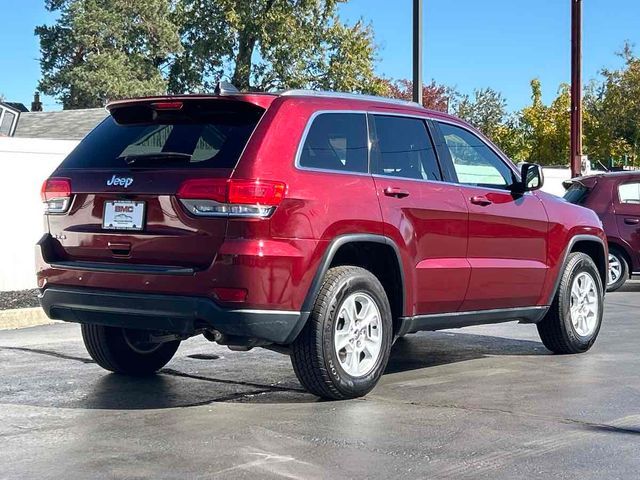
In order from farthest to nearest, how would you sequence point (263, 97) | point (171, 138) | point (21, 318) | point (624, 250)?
point (624, 250) → point (21, 318) → point (171, 138) → point (263, 97)

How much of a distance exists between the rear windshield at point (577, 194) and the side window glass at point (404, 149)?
7.83 m

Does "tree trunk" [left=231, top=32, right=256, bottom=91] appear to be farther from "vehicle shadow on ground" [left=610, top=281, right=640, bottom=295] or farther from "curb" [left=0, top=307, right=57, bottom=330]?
"curb" [left=0, top=307, right=57, bottom=330]

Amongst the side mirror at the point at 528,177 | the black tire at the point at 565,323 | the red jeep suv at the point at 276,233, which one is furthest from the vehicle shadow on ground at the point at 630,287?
the red jeep suv at the point at 276,233

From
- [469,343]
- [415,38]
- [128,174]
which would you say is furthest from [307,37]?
[128,174]

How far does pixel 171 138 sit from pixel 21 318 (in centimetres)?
509

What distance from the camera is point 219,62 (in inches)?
1841

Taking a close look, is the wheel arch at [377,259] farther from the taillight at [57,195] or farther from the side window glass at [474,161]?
the taillight at [57,195]

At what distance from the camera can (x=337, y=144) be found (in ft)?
21.0

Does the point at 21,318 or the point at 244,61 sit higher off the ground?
the point at 244,61

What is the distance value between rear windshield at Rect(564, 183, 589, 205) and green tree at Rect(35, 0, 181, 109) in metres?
37.0

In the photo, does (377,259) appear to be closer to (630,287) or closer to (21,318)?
(21,318)

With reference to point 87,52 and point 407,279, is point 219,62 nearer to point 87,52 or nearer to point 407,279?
point 87,52

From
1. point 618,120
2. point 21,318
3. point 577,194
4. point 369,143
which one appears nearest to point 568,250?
point 369,143

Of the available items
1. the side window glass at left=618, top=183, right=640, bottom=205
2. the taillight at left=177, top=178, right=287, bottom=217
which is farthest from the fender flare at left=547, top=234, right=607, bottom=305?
the side window glass at left=618, top=183, right=640, bottom=205
